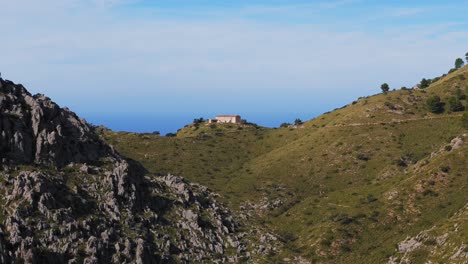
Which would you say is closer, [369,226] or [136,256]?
[136,256]

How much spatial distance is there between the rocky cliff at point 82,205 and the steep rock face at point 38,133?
0.18 m

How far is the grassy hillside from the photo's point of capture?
12106cm

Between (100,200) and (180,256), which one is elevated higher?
(100,200)

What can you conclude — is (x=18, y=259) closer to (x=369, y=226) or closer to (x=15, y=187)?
(x=15, y=187)

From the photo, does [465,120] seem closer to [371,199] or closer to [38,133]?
[371,199]

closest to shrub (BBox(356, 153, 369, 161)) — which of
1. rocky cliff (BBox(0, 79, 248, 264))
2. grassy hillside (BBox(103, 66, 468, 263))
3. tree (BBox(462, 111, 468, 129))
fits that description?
grassy hillside (BBox(103, 66, 468, 263))

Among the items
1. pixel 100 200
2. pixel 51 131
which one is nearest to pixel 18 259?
pixel 100 200

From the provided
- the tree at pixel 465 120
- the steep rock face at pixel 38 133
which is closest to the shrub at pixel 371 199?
the steep rock face at pixel 38 133

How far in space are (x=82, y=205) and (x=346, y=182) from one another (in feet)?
263

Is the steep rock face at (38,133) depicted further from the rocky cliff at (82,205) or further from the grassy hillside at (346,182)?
the grassy hillside at (346,182)

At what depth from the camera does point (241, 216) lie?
135m

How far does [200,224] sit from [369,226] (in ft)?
117

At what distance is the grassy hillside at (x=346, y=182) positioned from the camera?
121 m

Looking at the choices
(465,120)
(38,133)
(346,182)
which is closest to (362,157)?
(346,182)
